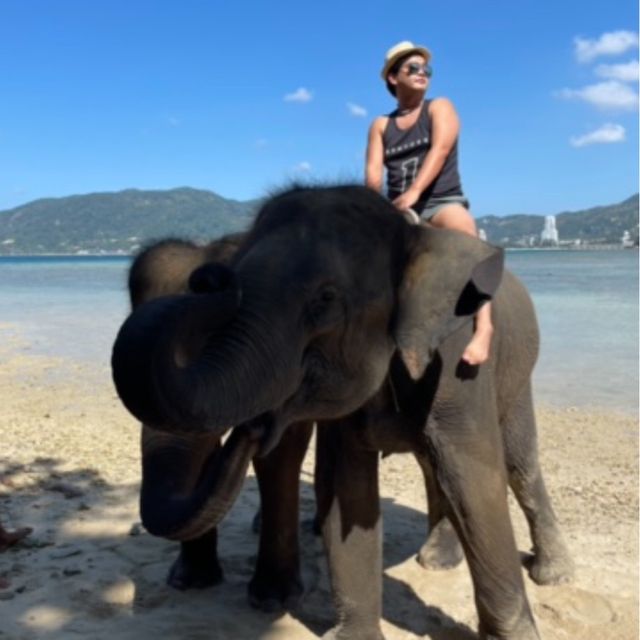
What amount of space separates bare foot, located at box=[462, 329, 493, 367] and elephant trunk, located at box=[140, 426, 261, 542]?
127 cm

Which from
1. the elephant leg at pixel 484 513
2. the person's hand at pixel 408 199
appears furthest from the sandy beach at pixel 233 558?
the person's hand at pixel 408 199

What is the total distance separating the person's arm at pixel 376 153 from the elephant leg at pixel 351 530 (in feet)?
4.91

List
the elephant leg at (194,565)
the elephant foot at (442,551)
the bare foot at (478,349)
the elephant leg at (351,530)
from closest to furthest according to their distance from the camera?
the bare foot at (478,349), the elephant leg at (351,530), the elephant leg at (194,565), the elephant foot at (442,551)

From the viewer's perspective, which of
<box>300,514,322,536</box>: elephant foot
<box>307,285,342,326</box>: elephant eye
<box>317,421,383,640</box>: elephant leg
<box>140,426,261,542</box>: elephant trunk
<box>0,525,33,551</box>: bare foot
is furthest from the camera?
<box>300,514,322,536</box>: elephant foot

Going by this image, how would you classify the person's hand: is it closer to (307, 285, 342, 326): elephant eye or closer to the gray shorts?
the gray shorts

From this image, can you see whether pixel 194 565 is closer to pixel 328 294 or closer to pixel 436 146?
pixel 328 294

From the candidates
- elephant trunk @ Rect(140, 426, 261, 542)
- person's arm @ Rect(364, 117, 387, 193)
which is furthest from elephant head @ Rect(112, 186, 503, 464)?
person's arm @ Rect(364, 117, 387, 193)

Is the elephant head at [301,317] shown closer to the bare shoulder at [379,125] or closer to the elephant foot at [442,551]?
the bare shoulder at [379,125]

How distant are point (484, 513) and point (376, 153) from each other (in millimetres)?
2141

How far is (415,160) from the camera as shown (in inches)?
195

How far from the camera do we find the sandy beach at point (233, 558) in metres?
4.90

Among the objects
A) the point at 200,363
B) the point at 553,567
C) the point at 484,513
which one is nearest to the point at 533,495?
the point at 553,567

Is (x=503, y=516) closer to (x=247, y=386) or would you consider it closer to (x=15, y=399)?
(x=247, y=386)

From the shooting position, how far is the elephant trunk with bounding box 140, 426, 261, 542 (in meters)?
2.98
